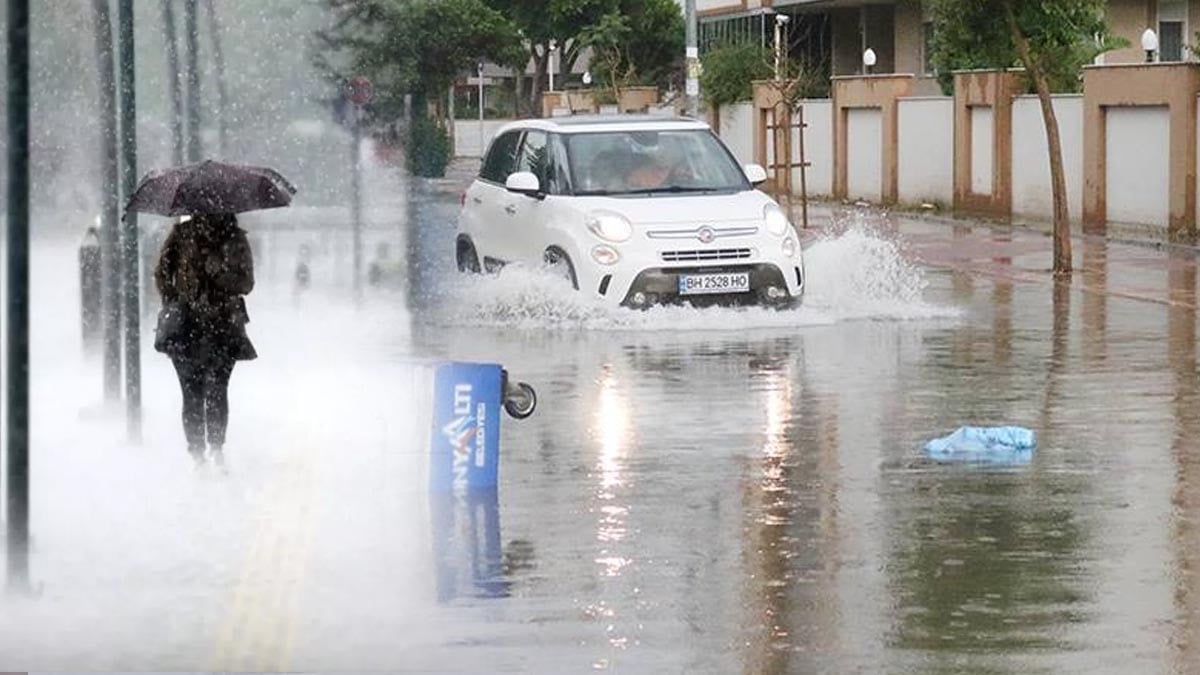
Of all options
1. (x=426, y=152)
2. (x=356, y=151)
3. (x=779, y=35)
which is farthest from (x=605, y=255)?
(x=426, y=152)

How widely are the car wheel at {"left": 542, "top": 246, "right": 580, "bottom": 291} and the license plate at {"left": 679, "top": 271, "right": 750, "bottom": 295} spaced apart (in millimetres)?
832

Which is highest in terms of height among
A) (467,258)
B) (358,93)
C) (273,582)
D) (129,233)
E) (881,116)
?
(358,93)

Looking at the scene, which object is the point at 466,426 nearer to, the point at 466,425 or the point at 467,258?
the point at 466,425

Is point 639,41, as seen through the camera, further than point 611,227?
Yes

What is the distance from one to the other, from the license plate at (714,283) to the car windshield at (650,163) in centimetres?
114

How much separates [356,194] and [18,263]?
85.1ft

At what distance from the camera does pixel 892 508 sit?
10.5 meters

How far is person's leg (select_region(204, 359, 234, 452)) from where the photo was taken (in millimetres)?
11648

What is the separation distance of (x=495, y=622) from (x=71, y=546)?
2.24m

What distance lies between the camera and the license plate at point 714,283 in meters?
18.6

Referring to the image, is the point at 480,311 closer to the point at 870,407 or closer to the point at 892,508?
the point at 870,407

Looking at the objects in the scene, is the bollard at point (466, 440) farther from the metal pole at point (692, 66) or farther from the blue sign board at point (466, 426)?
the metal pole at point (692, 66)

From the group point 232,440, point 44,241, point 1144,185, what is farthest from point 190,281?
point 1144,185

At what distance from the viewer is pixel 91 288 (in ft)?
51.3
